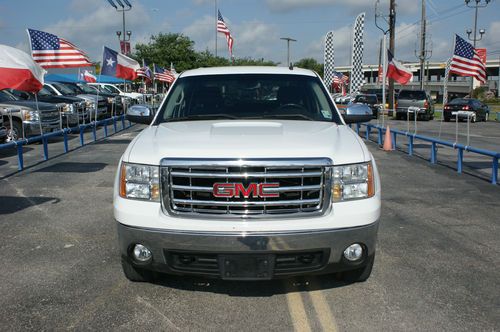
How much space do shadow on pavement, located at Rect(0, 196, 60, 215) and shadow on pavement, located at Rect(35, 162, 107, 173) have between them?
2.46 meters

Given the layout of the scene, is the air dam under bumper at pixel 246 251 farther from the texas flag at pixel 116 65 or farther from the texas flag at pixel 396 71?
the texas flag at pixel 396 71

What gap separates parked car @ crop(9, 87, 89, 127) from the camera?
1728 cm

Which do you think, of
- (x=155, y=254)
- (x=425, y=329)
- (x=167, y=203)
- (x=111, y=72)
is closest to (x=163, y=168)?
(x=167, y=203)

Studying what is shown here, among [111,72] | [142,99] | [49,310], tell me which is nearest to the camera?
[49,310]

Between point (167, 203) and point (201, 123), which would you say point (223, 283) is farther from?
point (201, 123)

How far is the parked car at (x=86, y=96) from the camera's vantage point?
20922 mm

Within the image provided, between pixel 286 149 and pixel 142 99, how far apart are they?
30848 mm

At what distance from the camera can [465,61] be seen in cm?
1531

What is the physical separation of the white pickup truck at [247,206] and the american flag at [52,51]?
32.7 ft

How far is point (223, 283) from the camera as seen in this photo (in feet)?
13.8

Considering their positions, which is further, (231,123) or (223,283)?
(231,123)

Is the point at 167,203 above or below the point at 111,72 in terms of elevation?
below

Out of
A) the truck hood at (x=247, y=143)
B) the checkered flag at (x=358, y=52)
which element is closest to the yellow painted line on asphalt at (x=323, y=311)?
the truck hood at (x=247, y=143)

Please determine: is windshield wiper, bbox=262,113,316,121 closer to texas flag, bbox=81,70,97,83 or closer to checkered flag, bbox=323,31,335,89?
texas flag, bbox=81,70,97,83
